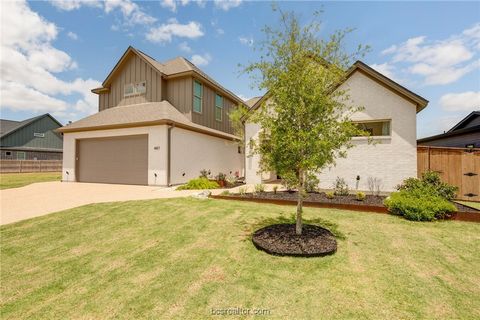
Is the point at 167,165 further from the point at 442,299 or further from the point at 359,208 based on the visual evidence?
the point at 442,299

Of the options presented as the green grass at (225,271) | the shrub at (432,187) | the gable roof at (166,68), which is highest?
the gable roof at (166,68)

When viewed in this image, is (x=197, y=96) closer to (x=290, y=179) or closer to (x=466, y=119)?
(x=290, y=179)

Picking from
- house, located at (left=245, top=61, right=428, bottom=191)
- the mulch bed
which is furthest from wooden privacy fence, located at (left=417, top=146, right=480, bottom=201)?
the mulch bed

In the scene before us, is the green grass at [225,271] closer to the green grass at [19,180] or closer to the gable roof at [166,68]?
the green grass at [19,180]

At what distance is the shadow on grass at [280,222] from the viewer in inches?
211

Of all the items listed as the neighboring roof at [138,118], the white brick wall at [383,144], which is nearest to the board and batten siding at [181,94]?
the neighboring roof at [138,118]

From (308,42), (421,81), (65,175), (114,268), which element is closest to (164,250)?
(114,268)

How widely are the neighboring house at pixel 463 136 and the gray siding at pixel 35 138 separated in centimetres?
4589

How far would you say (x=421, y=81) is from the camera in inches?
421

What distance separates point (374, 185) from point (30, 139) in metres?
45.2

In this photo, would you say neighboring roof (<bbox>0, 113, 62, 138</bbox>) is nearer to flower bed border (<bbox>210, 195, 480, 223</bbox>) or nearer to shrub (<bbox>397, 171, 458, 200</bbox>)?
flower bed border (<bbox>210, 195, 480, 223</bbox>)

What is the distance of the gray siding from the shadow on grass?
3923 cm

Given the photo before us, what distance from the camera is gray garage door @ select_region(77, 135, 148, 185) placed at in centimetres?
1384

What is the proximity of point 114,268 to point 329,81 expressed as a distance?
19.0ft
